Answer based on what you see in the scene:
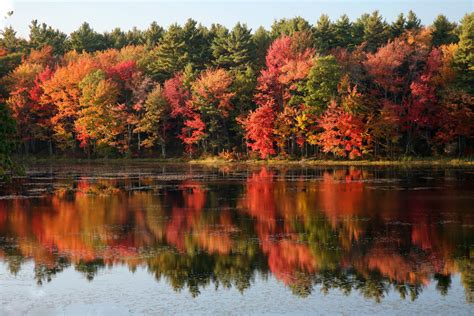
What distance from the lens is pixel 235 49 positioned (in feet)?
281

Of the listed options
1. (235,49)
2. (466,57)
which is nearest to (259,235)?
(466,57)

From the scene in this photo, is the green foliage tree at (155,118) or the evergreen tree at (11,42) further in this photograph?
the evergreen tree at (11,42)

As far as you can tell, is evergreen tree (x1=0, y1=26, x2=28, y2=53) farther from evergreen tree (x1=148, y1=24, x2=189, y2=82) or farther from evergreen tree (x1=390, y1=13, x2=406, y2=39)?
evergreen tree (x1=390, y1=13, x2=406, y2=39)

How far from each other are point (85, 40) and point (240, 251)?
323 ft

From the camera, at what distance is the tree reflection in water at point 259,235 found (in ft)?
65.0

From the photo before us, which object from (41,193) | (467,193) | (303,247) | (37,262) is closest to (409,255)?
(303,247)

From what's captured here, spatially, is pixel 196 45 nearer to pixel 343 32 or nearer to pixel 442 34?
pixel 343 32

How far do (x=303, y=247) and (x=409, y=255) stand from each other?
3.71 metres

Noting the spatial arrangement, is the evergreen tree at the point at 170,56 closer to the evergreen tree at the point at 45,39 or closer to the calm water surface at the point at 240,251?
the evergreen tree at the point at 45,39

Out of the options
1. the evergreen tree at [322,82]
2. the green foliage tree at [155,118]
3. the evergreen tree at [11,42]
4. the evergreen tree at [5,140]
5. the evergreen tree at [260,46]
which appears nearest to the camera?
the evergreen tree at [5,140]

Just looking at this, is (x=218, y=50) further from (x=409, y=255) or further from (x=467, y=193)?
(x=409, y=255)

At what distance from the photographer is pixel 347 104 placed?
224 feet

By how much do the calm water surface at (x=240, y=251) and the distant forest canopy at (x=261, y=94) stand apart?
2610 cm

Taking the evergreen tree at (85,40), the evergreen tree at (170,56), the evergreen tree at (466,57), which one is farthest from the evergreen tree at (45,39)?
the evergreen tree at (466,57)
